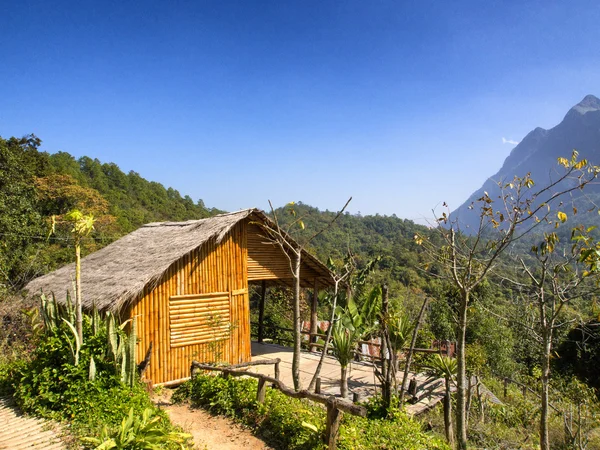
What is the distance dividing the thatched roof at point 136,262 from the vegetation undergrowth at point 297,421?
2.27 meters

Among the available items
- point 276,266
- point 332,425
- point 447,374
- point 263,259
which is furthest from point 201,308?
point 447,374

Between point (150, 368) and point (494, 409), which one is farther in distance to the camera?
point (494, 409)

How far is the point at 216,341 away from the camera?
336 inches

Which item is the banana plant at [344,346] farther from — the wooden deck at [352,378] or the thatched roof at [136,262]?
the thatched roof at [136,262]

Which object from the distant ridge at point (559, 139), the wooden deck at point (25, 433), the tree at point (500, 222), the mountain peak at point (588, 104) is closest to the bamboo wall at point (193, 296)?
the wooden deck at point (25, 433)

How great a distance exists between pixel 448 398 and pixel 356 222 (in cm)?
6131

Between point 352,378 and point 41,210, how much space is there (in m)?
21.6

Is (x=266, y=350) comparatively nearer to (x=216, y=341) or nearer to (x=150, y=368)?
(x=216, y=341)

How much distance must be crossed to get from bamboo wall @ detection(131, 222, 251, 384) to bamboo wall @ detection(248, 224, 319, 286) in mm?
514

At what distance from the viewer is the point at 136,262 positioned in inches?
346

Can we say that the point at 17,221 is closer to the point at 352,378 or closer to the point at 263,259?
the point at 263,259

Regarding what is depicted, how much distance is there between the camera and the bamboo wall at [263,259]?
987 centimetres

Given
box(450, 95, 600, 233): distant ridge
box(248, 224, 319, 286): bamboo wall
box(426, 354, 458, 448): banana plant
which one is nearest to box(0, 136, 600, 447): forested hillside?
box(426, 354, 458, 448): banana plant

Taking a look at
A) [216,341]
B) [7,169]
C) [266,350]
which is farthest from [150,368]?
[7,169]
